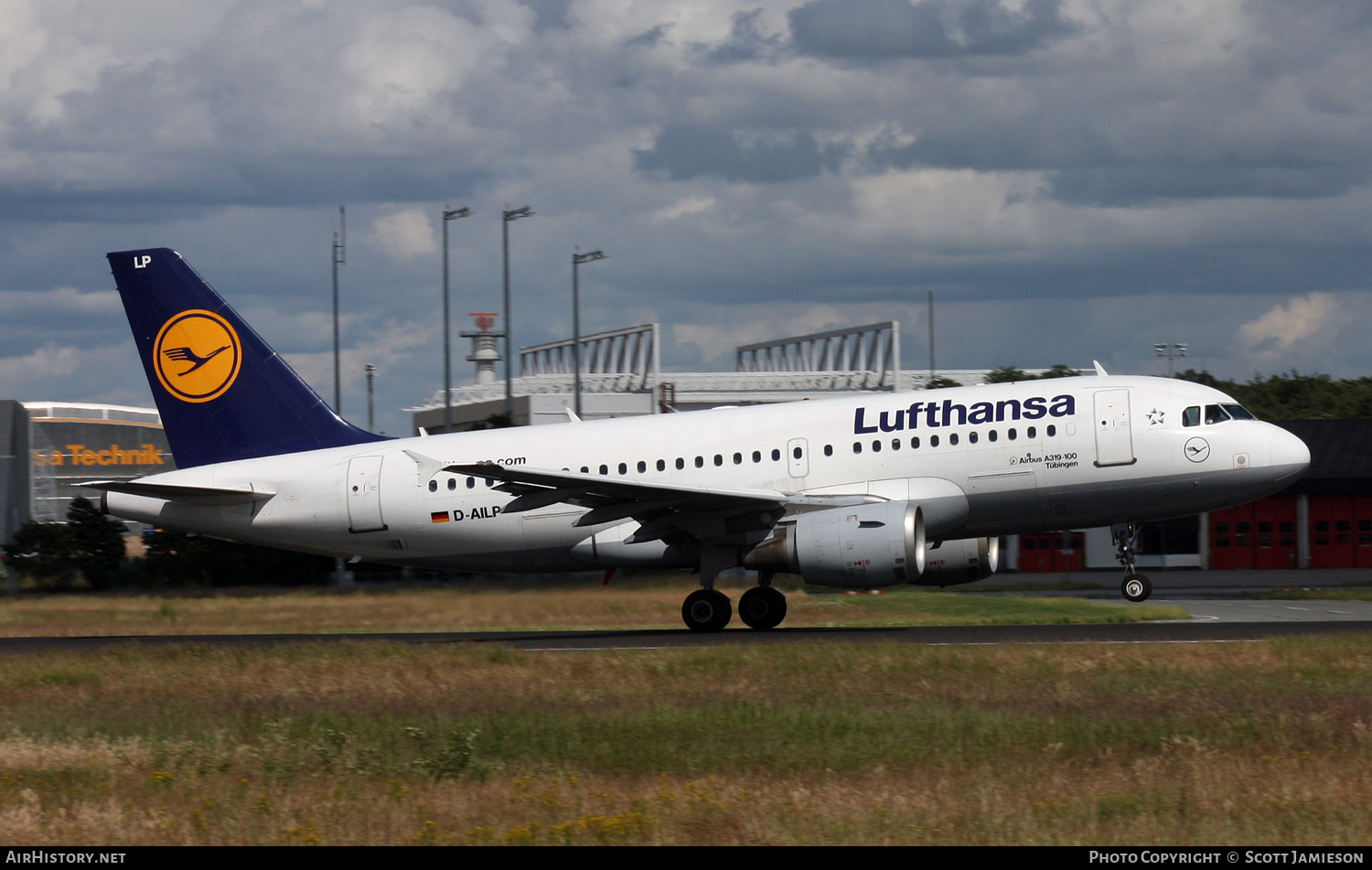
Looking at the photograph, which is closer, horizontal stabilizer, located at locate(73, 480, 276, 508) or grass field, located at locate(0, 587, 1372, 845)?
grass field, located at locate(0, 587, 1372, 845)

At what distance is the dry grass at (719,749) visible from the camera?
32.2 feet

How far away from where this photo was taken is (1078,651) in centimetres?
1897

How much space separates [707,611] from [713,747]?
12.3 meters

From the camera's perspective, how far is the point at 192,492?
26625 millimetres

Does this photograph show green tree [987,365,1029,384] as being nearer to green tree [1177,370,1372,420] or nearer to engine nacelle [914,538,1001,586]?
green tree [1177,370,1372,420]

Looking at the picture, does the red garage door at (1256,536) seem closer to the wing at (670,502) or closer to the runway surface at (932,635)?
the runway surface at (932,635)

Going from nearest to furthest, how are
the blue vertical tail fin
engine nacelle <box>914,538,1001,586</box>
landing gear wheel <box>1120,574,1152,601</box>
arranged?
1. landing gear wheel <box>1120,574,1152,601</box>
2. engine nacelle <box>914,538,1001,586</box>
3. the blue vertical tail fin

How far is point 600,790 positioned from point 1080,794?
371 cm

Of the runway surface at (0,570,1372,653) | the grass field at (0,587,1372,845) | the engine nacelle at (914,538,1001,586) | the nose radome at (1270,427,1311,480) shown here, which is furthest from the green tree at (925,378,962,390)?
the grass field at (0,587,1372,845)

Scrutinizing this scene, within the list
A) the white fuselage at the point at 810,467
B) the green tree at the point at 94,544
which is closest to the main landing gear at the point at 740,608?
the white fuselage at the point at 810,467

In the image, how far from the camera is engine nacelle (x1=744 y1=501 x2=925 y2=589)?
22.2 meters

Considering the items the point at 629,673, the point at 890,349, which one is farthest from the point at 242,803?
the point at 890,349

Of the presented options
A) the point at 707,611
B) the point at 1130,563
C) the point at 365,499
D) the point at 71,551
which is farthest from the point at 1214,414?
the point at 71,551

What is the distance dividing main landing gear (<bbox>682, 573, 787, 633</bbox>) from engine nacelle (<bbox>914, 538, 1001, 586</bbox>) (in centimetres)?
281
